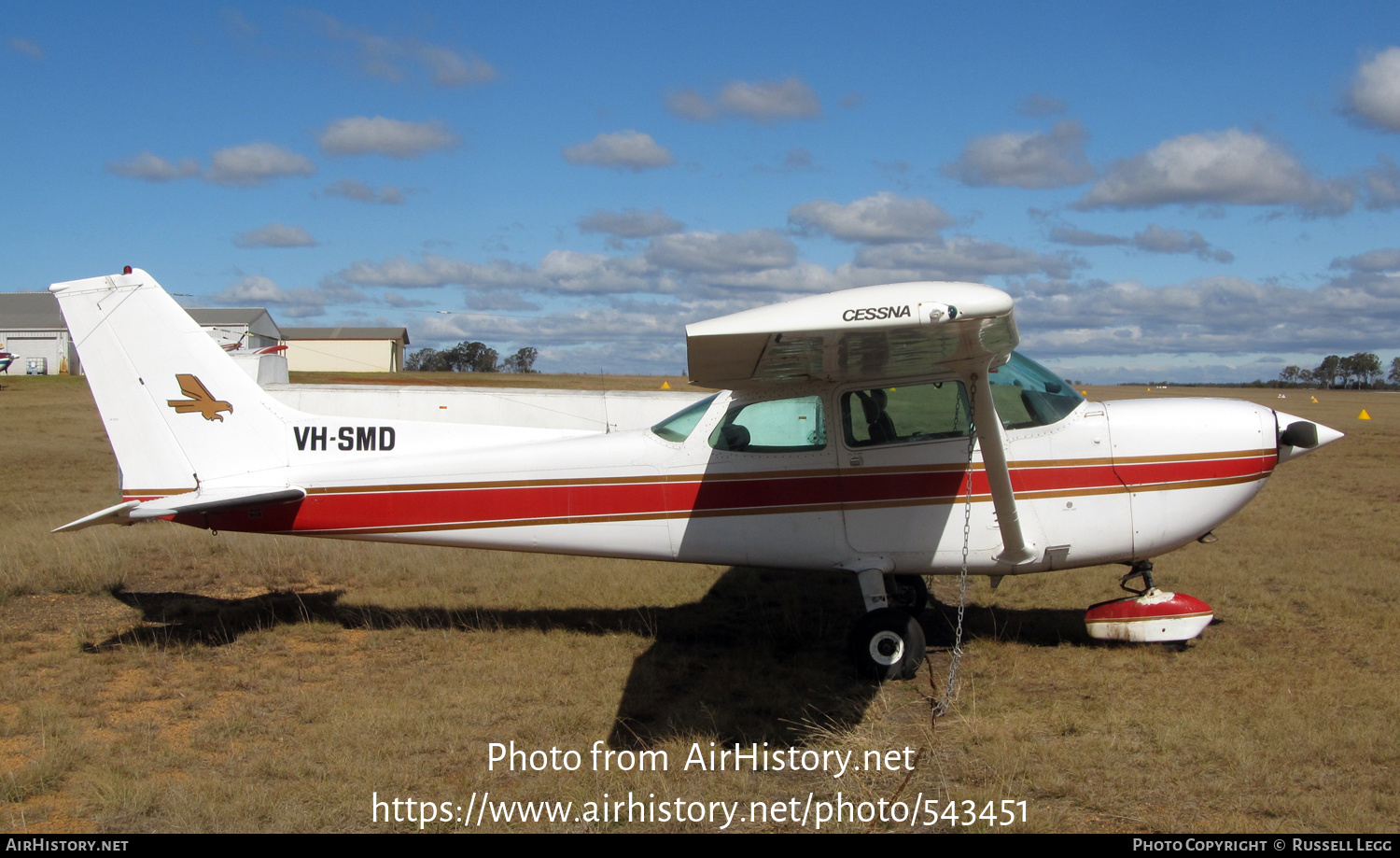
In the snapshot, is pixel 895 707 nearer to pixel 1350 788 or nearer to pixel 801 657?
pixel 801 657

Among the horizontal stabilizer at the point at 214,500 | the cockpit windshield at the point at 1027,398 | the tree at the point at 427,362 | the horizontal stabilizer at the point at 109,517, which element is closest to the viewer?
the horizontal stabilizer at the point at 109,517

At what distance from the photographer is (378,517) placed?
675cm

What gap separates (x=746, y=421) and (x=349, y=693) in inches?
129

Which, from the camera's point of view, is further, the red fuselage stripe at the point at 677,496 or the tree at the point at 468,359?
the tree at the point at 468,359

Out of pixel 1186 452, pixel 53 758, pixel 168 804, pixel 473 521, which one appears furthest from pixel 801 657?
pixel 53 758

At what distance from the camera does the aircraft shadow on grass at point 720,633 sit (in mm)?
5402

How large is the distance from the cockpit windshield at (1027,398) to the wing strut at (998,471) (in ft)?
0.50

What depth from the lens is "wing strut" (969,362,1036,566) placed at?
5535 mm

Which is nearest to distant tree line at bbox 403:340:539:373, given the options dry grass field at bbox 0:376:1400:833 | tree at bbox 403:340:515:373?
tree at bbox 403:340:515:373

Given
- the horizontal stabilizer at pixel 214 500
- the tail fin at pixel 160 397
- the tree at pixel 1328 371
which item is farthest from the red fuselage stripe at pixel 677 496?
the tree at pixel 1328 371

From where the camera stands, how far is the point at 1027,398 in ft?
20.7

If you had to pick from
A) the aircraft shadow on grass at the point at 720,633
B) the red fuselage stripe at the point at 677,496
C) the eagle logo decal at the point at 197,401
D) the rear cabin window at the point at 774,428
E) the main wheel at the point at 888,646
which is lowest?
the aircraft shadow on grass at the point at 720,633

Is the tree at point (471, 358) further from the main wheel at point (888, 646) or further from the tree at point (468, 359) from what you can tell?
the main wheel at point (888, 646)
